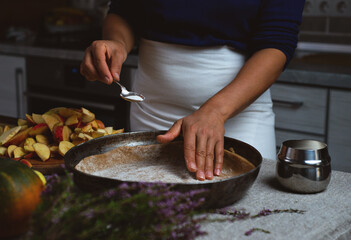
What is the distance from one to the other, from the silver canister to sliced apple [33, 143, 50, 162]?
456 mm

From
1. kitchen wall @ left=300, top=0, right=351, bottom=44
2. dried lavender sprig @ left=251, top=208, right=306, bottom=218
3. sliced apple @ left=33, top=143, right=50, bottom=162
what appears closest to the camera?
dried lavender sprig @ left=251, top=208, right=306, bottom=218

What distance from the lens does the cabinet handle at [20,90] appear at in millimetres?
2652

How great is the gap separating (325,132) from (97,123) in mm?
1133

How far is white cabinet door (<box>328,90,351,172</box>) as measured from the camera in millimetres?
1854

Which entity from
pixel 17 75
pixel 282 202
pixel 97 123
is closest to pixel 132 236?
pixel 282 202

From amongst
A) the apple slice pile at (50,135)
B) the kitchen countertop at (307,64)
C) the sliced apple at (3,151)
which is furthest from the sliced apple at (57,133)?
the kitchen countertop at (307,64)

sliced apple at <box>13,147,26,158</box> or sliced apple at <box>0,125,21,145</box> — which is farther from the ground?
sliced apple at <box>0,125,21,145</box>

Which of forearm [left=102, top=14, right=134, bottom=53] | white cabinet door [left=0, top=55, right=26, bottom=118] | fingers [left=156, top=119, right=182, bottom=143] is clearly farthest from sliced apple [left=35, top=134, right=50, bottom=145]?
white cabinet door [left=0, top=55, right=26, bottom=118]

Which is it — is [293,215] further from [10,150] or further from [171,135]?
[10,150]

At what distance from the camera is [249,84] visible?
3.65ft

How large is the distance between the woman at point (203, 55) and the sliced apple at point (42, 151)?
0.65 ft

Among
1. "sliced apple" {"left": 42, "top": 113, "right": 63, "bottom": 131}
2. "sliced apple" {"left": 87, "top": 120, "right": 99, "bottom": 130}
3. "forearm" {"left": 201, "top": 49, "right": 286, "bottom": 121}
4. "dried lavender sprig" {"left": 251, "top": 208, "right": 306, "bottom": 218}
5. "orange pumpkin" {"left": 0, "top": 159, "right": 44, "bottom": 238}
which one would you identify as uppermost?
"forearm" {"left": 201, "top": 49, "right": 286, "bottom": 121}

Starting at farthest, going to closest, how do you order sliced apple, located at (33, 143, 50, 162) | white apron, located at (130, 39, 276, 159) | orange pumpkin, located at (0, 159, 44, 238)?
white apron, located at (130, 39, 276, 159), sliced apple, located at (33, 143, 50, 162), orange pumpkin, located at (0, 159, 44, 238)

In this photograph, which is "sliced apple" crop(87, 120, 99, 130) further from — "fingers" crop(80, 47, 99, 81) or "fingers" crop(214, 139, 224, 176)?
"fingers" crop(214, 139, 224, 176)
